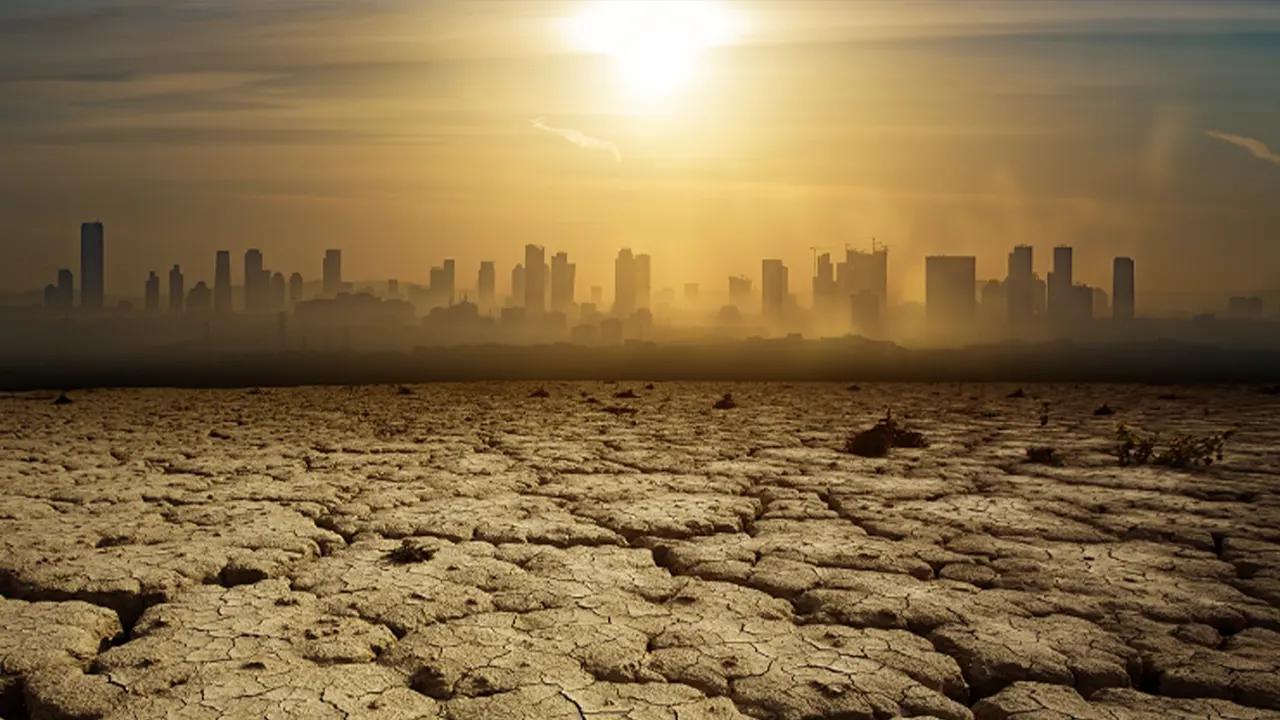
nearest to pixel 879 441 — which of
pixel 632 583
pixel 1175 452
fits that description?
pixel 1175 452

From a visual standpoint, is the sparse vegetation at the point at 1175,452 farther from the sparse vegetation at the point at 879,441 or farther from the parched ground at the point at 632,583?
the sparse vegetation at the point at 879,441

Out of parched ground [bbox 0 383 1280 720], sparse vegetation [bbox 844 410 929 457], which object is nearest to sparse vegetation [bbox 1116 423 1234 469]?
parched ground [bbox 0 383 1280 720]

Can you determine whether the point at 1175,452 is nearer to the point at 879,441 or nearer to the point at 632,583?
the point at 879,441

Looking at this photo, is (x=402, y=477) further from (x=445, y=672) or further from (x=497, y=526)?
(x=445, y=672)

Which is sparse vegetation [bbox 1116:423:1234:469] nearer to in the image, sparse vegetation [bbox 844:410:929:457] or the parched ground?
the parched ground

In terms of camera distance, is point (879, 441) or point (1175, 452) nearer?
point (1175, 452)

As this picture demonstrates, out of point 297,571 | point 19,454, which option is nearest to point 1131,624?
point 297,571
